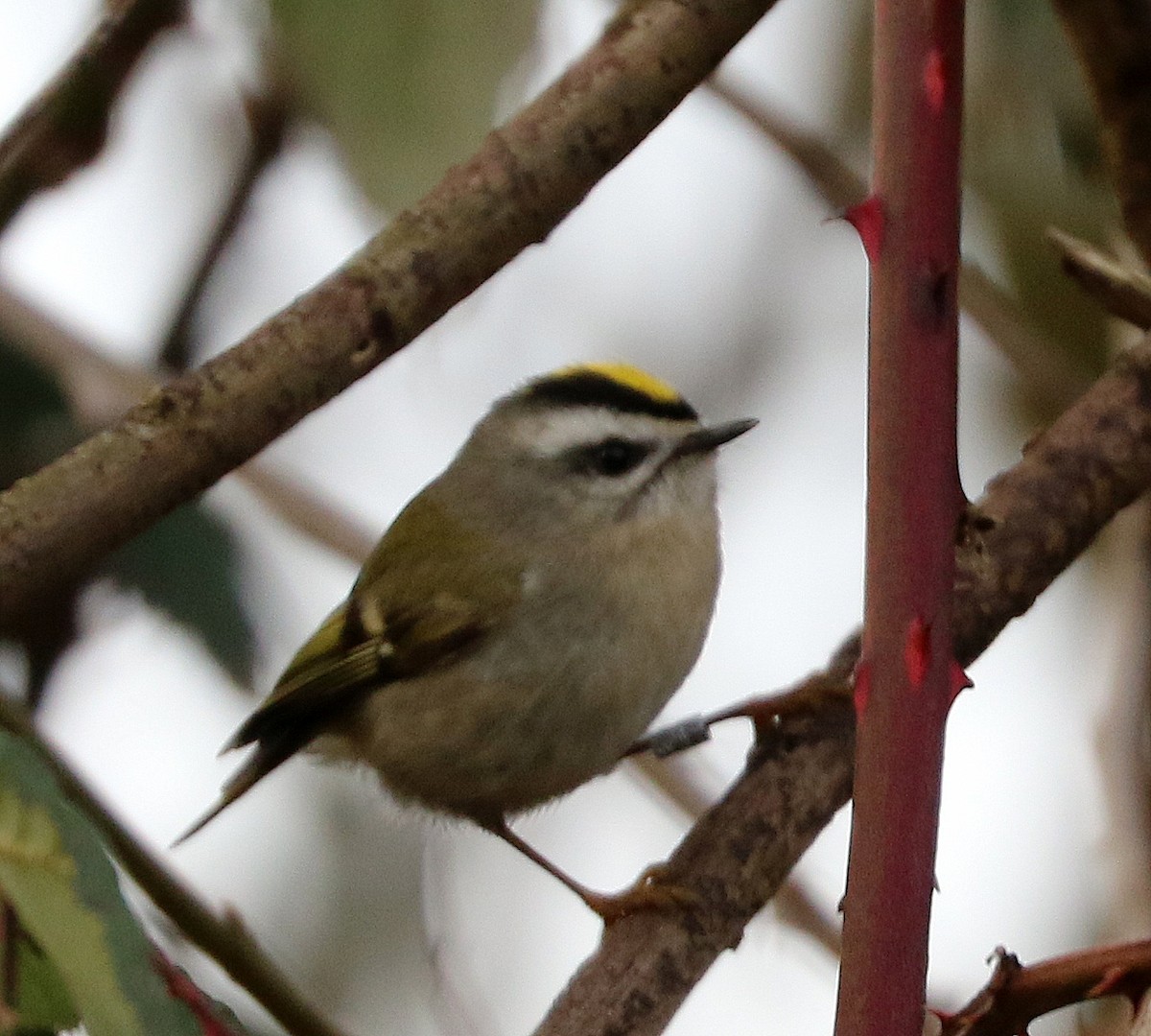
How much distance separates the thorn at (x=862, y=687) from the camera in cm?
46

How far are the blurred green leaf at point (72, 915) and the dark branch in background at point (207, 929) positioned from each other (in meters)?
0.52

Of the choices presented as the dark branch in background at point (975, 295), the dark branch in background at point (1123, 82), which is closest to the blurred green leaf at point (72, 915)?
the dark branch in background at point (1123, 82)

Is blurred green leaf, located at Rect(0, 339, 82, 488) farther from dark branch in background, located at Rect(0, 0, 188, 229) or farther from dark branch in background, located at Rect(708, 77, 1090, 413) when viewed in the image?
dark branch in background, located at Rect(708, 77, 1090, 413)

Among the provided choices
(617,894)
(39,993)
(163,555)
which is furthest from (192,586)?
(39,993)

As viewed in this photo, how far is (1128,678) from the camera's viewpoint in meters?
1.27

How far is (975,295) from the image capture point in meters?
1.35

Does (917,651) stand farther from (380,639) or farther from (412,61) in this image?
(380,639)

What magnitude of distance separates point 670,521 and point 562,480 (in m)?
0.14

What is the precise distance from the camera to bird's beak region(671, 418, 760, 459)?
1455 mm

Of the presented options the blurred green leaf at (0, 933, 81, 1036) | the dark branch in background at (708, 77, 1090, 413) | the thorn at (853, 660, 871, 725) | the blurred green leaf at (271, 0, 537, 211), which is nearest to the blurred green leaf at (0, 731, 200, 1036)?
the blurred green leaf at (0, 933, 81, 1036)

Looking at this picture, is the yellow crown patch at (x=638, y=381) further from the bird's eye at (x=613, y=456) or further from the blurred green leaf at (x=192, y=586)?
the blurred green leaf at (x=192, y=586)

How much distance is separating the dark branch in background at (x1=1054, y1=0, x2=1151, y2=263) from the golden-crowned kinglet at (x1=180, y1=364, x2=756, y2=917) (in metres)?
0.42

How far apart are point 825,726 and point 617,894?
0.79 ft

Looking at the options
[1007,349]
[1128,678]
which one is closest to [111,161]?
[1007,349]
